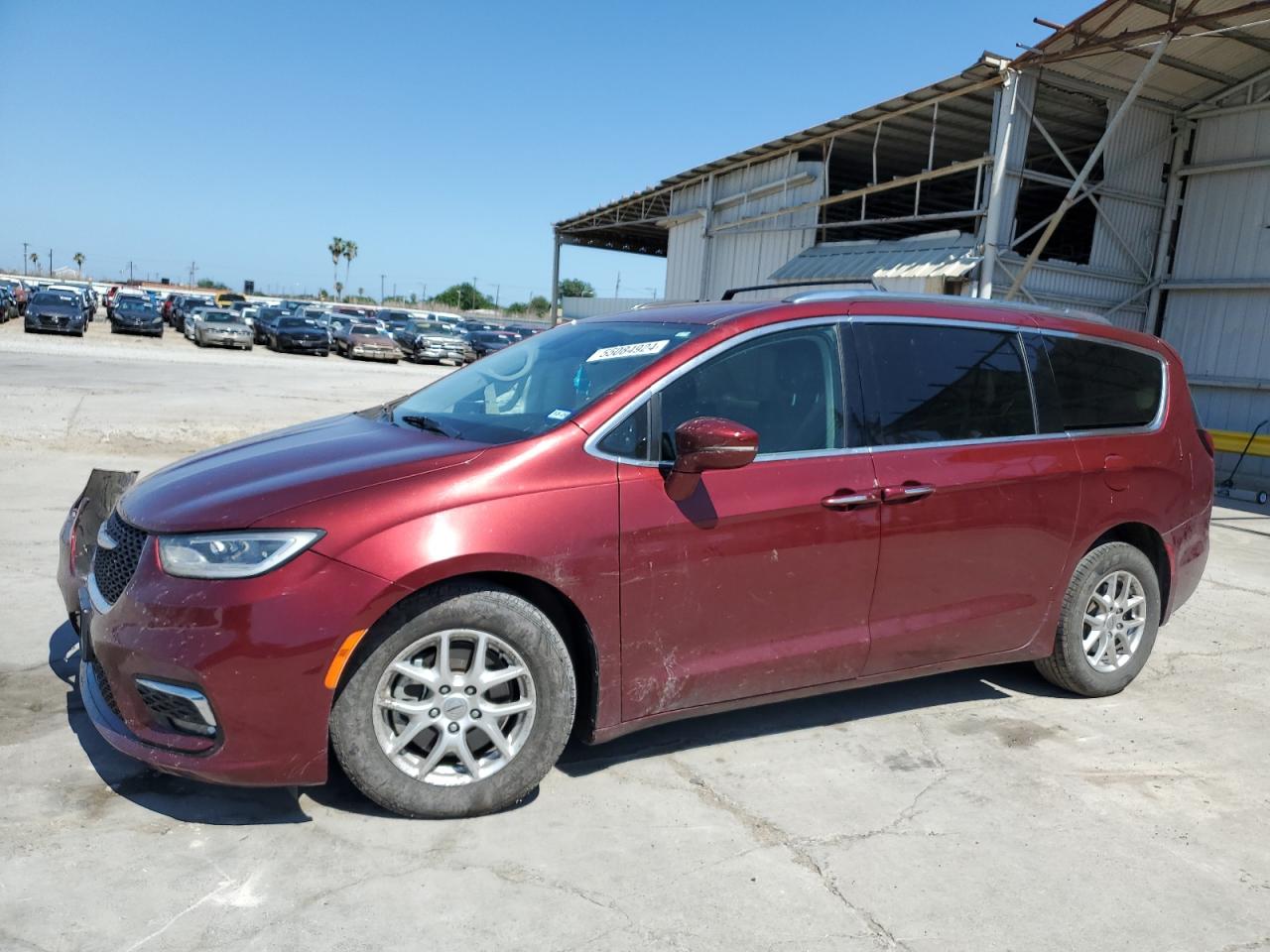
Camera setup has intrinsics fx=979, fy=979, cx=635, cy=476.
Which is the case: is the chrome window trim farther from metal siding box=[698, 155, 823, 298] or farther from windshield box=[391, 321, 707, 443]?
metal siding box=[698, 155, 823, 298]

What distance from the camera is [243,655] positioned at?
2869 millimetres

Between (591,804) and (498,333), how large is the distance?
38106mm

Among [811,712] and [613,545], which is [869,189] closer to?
[811,712]

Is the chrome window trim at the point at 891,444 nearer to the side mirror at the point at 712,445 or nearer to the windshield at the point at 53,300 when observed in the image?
A: the side mirror at the point at 712,445

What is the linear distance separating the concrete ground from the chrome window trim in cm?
123

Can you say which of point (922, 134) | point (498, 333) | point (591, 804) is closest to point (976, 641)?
point (591, 804)

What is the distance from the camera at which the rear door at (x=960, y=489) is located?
12.8 ft

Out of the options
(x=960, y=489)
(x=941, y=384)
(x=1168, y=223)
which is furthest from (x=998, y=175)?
(x=960, y=489)

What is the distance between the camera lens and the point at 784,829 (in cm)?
332

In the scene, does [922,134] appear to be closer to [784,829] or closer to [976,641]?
[976,641]

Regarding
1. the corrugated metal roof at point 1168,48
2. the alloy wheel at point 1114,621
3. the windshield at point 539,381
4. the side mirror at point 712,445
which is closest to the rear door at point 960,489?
the alloy wheel at point 1114,621

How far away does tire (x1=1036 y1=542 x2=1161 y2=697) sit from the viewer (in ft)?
14.9

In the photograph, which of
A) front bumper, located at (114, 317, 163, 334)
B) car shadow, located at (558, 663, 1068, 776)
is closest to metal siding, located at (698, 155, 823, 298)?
car shadow, located at (558, 663, 1068, 776)

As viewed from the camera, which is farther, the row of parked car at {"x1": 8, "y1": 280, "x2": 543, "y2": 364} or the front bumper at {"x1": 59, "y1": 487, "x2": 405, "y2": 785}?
the row of parked car at {"x1": 8, "y1": 280, "x2": 543, "y2": 364}
